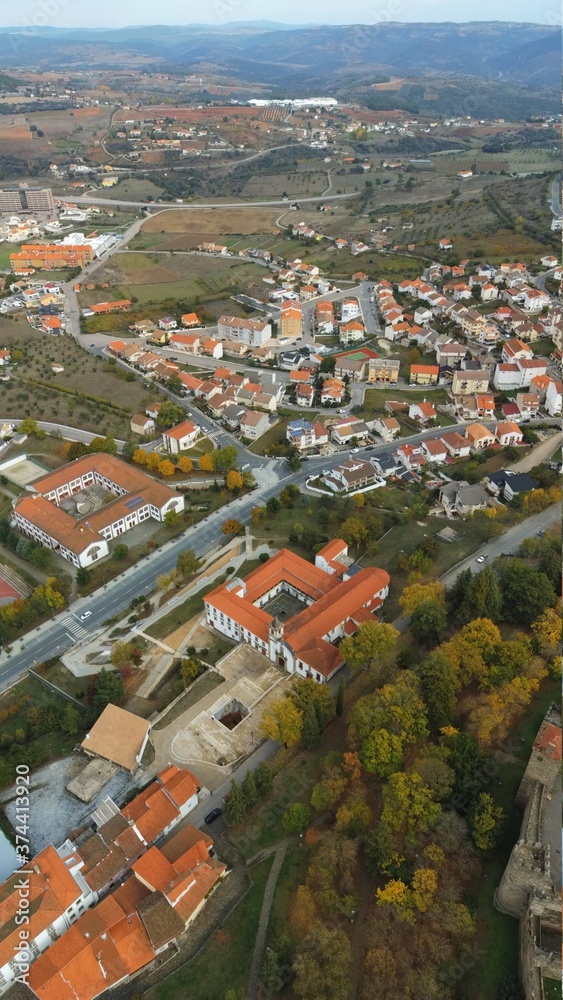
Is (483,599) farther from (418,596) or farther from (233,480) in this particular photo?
(233,480)

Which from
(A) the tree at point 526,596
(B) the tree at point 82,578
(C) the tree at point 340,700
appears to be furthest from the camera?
(B) the tree at point 82,578

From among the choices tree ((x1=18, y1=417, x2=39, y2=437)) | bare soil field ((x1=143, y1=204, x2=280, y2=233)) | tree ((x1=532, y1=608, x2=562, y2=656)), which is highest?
bare soil field ((x1=143, y1=204, x2=280, y2=233))

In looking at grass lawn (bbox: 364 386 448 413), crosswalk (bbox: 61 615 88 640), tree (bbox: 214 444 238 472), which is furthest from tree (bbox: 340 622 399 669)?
grass lawn (bbox: 364 386 448 413)

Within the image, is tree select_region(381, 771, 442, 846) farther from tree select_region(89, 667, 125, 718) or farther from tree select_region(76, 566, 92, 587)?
tree select_region(76, 566, 92, 587)

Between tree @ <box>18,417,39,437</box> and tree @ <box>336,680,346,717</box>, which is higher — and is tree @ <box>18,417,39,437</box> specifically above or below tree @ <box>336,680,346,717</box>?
above

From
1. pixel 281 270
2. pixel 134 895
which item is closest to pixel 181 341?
pixel 281 270

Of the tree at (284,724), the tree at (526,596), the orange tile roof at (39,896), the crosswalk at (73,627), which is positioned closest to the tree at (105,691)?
the crosswalk at (73,627)

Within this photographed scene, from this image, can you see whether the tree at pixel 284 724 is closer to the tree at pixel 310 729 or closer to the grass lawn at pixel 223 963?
the tree at pixel 310 729

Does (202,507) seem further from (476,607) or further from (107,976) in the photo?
(107,976)

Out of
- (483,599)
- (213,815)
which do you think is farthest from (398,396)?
(213,815)
